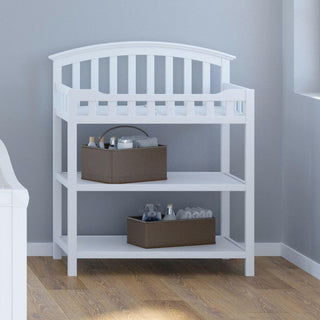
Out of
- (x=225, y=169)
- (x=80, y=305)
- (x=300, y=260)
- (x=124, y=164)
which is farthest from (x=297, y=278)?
(x=80, y=305)

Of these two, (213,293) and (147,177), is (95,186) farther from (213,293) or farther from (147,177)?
(213,293)

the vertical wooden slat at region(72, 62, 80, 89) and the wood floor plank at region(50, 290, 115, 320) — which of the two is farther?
the vertical wooden slat at region(72, 62, 80, 89)

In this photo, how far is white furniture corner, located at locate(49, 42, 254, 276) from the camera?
127 inches

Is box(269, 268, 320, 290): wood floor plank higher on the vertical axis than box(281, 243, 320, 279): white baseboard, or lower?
lower

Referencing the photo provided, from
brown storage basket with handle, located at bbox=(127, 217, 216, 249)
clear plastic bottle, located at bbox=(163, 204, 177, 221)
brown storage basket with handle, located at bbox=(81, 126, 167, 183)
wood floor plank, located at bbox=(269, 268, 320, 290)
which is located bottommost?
wood floor plank, located at bbox=(269, 268, 320, 290)

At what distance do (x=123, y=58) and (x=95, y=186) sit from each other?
73cm

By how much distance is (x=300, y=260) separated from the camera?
3531 millimetres

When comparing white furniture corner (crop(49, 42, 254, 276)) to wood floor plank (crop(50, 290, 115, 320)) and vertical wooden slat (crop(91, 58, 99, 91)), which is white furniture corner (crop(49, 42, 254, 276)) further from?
wood floor plank (crop(50, 290, 115, 320))

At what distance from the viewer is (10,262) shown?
1727 millimetres

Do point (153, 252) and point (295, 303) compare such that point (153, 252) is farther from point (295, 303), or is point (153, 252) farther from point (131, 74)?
point (131, 74)

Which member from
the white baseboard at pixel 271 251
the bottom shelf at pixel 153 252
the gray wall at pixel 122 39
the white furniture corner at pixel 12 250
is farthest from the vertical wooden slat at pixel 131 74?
the white furniture corner at pixel 12 250

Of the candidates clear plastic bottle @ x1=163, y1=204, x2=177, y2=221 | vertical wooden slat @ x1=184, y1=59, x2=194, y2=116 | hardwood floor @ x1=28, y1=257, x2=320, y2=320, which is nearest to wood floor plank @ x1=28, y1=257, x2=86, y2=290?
hardwood floor @ x1=28, y1=257, x2=320, y2=320

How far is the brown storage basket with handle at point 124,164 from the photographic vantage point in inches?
129

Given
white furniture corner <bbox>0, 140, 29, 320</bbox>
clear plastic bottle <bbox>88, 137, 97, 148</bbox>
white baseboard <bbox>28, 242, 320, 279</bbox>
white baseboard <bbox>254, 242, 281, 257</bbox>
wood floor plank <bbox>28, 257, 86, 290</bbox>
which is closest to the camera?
white furniture corner <bbox>0, 140, 29, 320</bbox>
